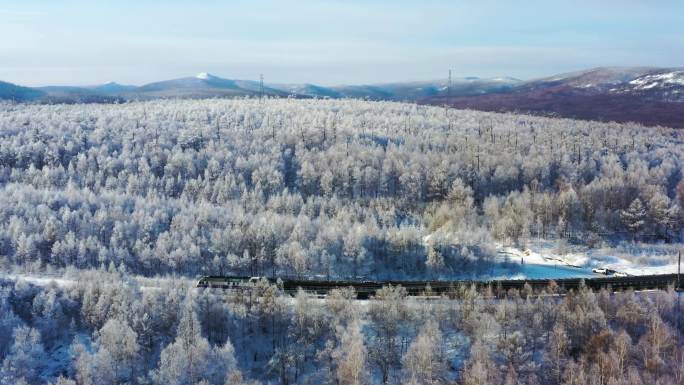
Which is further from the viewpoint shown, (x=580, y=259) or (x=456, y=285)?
(x=580, y=259)

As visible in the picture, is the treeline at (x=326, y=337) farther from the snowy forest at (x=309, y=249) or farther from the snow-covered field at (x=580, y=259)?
the snow-covered field at (x=580, y=259)

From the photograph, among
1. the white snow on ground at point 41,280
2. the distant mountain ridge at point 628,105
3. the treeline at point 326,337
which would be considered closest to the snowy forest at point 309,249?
the treeline at point 326,337

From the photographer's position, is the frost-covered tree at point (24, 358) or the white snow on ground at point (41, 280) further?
the white snow on ground at point (41, 280)

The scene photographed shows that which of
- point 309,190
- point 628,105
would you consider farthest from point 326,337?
point 628,105

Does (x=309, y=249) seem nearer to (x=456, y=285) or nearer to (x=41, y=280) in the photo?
(x=456, y=285)

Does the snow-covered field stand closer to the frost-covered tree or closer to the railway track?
the railway track

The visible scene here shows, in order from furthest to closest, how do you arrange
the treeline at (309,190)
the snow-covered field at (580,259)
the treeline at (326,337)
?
the treeline at (309,190) < the snow-covered field at (580,259) < the treeline at (326,337)
